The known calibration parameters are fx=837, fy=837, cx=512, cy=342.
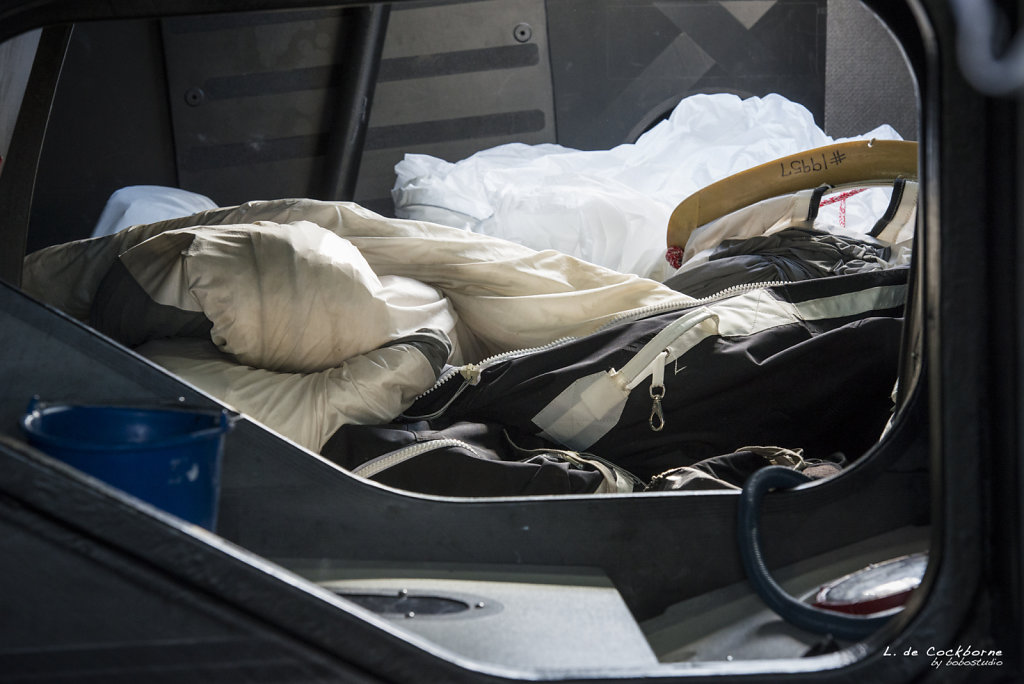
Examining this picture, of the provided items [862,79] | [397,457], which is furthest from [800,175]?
[862,79]

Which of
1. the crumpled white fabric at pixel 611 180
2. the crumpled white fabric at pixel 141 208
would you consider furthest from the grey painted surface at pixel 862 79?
the crumpled white fabric at pixel 141 208

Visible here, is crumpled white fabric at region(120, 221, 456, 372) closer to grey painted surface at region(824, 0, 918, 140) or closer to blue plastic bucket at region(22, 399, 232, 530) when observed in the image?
blue plastic bucket at region(22, 399, 232, 530)

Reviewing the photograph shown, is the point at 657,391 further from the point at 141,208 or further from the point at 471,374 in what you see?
the point at 141,208

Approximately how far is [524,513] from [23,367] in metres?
0.46

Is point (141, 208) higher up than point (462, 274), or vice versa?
point (141, 208)

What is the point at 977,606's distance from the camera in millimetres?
509

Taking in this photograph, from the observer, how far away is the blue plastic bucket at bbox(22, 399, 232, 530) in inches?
21.2

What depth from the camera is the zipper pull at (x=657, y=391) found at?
106 cm

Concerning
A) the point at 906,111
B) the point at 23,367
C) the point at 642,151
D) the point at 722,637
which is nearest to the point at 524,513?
the point at 722,637

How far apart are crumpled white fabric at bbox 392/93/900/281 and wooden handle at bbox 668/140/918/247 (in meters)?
0.14

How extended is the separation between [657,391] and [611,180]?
1283 millimetres

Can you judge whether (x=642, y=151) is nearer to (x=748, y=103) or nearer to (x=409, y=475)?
(x=748, y=103)

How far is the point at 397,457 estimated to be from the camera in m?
0.97

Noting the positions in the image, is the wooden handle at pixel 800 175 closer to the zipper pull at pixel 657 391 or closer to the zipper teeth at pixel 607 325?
the zipper teeth at pixel 607 325
